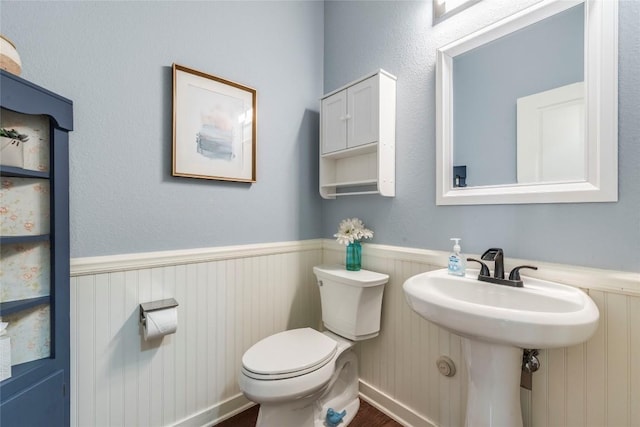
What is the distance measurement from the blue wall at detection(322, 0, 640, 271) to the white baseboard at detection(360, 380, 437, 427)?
2.80 ft

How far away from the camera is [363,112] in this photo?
1490mm

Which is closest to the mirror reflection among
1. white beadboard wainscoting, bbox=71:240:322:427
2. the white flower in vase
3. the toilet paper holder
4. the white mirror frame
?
the white mirror frame

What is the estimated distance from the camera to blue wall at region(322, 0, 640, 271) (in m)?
0.86

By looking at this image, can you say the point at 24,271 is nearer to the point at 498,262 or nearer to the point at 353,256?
the point at 353,256

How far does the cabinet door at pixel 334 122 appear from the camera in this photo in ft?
5.26

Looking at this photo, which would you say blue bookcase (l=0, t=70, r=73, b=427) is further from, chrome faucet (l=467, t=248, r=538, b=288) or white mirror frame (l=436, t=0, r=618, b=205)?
white mirror frame (l=436, t=0, r=618, b=205)

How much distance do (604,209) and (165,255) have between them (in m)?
1.73

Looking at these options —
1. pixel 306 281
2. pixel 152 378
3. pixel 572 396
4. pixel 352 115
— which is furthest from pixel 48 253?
pixel 572 396

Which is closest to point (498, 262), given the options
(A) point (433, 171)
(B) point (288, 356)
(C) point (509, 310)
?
(C) point (509, 310)

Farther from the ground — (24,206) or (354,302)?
(24,206)

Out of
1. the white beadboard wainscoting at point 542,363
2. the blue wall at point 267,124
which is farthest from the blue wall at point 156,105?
the white beadboard wainscoting at point 542,363

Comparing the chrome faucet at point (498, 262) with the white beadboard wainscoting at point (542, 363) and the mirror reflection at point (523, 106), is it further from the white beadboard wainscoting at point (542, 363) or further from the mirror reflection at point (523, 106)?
the mirror reflection at point (523, 106)

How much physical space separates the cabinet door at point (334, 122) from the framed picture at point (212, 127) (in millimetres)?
439

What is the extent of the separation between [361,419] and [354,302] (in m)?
0.64
